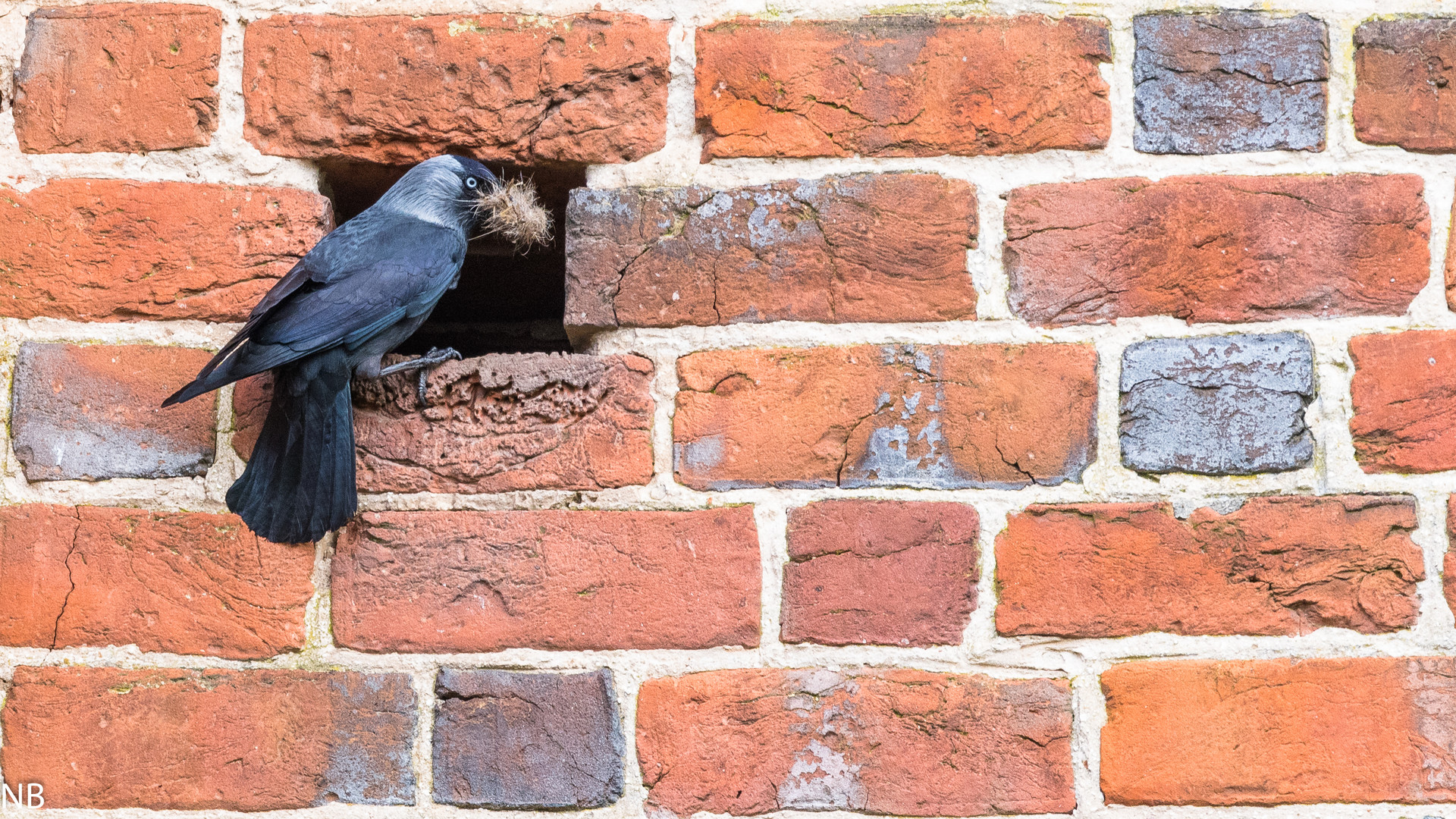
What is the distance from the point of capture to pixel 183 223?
3.66 ft

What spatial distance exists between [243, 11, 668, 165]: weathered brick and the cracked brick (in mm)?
239

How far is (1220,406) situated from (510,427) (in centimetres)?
71

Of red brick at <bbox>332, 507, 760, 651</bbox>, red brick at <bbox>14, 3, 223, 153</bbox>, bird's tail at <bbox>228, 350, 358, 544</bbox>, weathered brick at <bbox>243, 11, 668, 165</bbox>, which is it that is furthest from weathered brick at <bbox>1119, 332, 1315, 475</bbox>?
red brick at <bbox>14, 3, 223, 153</bbox>

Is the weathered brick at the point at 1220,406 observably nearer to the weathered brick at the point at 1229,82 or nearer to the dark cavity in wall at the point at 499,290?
the weathered brick at the point at 1229,82

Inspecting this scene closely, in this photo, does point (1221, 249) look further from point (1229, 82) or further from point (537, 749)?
point (537, 749)

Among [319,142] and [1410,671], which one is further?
[319,142]

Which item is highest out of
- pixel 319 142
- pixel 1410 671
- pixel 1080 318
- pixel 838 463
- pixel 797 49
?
pixel 797 49

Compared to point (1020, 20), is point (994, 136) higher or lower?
lower

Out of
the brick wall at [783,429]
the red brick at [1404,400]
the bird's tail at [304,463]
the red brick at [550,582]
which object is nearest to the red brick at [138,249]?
the brick wall at [783,429]

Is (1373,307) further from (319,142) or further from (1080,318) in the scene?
(319,142)

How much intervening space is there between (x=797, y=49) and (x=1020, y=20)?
0.77ft

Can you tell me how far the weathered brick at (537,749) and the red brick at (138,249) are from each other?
49 centimetres

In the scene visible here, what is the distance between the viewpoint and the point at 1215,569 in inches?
40.9

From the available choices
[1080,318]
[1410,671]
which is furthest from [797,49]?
[1410,671]
